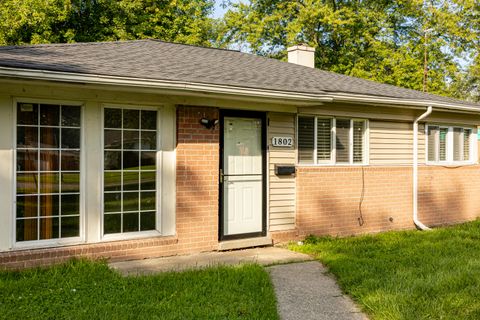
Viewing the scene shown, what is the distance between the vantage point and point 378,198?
943 centimetres

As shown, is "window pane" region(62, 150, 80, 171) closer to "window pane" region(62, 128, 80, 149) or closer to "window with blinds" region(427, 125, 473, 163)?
"window pane" region(62, 128, 80, 149)

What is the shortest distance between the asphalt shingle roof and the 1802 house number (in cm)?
93

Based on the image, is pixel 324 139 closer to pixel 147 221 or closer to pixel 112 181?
Result: pixel 147 221

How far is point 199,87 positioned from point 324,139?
3.24m

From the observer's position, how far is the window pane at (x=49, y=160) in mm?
6012

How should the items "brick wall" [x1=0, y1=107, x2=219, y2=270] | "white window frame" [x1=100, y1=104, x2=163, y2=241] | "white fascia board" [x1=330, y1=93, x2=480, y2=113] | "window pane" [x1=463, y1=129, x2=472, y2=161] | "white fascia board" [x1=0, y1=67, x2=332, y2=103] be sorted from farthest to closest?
"window pane" [x1=463, y1=129, x2=472, y2=161], "white fascia board" [x1=330, y1=93, x2=480, y2=113], "brick wall" [x1=0, y1=107, x2=219, y2=270], "white window frame" [x1=100, y1=104, x2=163, y2=241], "white fascia board" [x1=0, y1=67, x2=332, y2=103]

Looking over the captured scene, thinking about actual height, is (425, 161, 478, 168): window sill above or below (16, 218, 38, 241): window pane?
above

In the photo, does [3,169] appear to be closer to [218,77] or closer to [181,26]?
[218,77]

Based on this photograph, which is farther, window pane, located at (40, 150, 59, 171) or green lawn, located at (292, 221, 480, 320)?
window pane, located at (40, 150, 59, 171)

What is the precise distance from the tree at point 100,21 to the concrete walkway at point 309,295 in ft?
54.7

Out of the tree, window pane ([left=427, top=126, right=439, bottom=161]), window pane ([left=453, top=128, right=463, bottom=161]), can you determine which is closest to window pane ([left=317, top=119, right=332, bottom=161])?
window pane ([left=427, top=126, right=439, bottom=161])

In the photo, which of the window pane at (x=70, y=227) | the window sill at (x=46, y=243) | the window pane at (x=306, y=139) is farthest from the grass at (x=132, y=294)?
the window pane at (x=306, y=139)

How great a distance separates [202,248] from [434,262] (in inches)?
133

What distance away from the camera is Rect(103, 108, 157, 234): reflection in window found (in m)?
6.45
